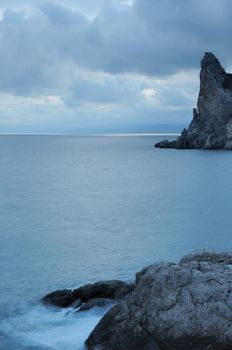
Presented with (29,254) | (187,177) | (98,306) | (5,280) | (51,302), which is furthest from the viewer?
(187,177)

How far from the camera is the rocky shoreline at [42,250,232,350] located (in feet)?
36.7

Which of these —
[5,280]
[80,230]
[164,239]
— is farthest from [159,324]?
[80,230]

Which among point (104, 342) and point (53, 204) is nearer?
point (104, 342)

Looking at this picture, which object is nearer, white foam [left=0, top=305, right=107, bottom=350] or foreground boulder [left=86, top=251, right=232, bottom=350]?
foreground boulder [left=86, top=251, right=232, bottom=350]

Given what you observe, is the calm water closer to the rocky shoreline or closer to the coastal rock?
the coastal rock

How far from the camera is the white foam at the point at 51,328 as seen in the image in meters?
13.9

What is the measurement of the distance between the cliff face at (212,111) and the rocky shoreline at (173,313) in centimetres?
11683

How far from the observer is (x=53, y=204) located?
142 ft

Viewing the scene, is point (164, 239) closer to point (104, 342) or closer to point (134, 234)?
point (134, 234)

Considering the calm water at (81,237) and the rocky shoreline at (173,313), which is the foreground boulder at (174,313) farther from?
the calm water at (81,237)

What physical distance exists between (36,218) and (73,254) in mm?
11475

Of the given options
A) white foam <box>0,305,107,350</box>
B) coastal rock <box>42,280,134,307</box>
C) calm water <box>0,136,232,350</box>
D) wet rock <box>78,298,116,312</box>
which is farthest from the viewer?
coastal rock <box>42,280,134,307</box>

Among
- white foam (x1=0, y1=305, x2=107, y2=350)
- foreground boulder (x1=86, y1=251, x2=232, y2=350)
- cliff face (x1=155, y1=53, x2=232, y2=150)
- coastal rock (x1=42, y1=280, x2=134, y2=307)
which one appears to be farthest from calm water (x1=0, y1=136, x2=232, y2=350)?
cliff face (x1=155, y1=53, x2=232, y2=150)

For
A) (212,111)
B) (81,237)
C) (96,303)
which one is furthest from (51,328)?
(212,111)
